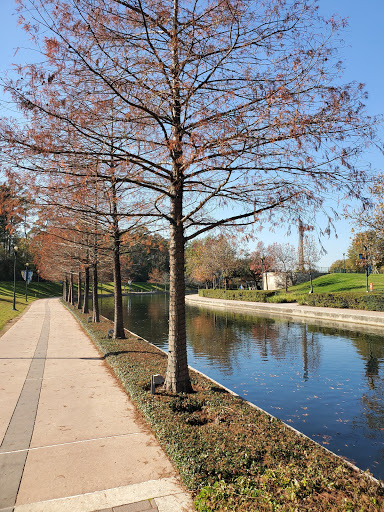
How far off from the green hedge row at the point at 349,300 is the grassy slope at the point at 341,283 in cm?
1210

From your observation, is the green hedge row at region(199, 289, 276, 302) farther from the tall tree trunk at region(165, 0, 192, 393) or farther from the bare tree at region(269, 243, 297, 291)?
the tall tree trunk at region(165, 0, 192, 393)

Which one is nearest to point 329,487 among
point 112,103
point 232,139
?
point 232,139

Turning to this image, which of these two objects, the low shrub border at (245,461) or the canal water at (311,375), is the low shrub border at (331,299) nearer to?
the canal water at (311,375)

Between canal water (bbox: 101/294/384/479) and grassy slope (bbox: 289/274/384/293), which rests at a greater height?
grassy slope (bbox: 289/274/384/293)

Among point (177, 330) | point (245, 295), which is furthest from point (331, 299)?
point (177, 330)

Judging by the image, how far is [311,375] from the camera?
455 inches

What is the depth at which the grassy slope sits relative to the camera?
4209 cm

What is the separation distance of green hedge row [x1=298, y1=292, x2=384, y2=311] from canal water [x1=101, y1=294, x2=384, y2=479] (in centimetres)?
505

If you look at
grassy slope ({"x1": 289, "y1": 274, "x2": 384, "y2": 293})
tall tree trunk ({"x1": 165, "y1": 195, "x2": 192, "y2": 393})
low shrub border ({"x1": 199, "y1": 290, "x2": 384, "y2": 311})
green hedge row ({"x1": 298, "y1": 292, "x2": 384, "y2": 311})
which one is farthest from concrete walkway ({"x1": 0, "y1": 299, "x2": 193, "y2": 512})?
grassy slope ({"x1": 289, "y1": 274, "x2": 384, "y2": 293})

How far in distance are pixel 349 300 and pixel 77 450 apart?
24.7m

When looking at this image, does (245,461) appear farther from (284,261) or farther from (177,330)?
(284,261)

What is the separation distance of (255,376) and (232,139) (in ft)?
24.9

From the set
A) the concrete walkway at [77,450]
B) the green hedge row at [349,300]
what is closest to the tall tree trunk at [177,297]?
the concrete walkway at [77,450]

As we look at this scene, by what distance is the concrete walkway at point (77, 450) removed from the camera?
4086 mm
